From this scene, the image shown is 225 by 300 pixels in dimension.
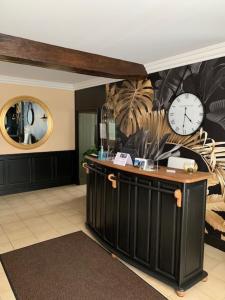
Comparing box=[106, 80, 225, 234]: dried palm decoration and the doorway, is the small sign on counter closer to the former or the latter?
box=[106, 80, 225, 234]: dried palm decoration

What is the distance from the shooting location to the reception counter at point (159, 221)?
220 centimetres

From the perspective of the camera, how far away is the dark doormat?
2215 mm

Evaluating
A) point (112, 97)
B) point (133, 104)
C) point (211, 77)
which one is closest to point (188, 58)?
point (211, 77)

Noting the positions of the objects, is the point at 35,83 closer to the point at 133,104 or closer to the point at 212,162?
the point at 133,104

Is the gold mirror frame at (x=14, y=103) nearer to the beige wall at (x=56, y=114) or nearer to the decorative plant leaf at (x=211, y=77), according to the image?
the beige wall at (x=56, y=114)

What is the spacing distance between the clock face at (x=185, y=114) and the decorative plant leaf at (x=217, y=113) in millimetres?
122

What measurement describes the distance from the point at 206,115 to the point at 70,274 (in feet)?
8.33

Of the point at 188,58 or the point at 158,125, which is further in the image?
the point at 158,125

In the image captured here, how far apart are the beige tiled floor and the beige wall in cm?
106

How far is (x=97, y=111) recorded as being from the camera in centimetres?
508

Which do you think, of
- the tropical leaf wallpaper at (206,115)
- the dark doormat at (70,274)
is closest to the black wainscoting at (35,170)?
the dark doormat at (70,274)

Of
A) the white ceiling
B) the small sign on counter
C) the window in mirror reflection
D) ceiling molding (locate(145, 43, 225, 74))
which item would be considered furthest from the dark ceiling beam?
the window in mirror reflection

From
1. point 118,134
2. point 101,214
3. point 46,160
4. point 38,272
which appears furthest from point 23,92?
point 38,272

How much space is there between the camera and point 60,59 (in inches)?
112
